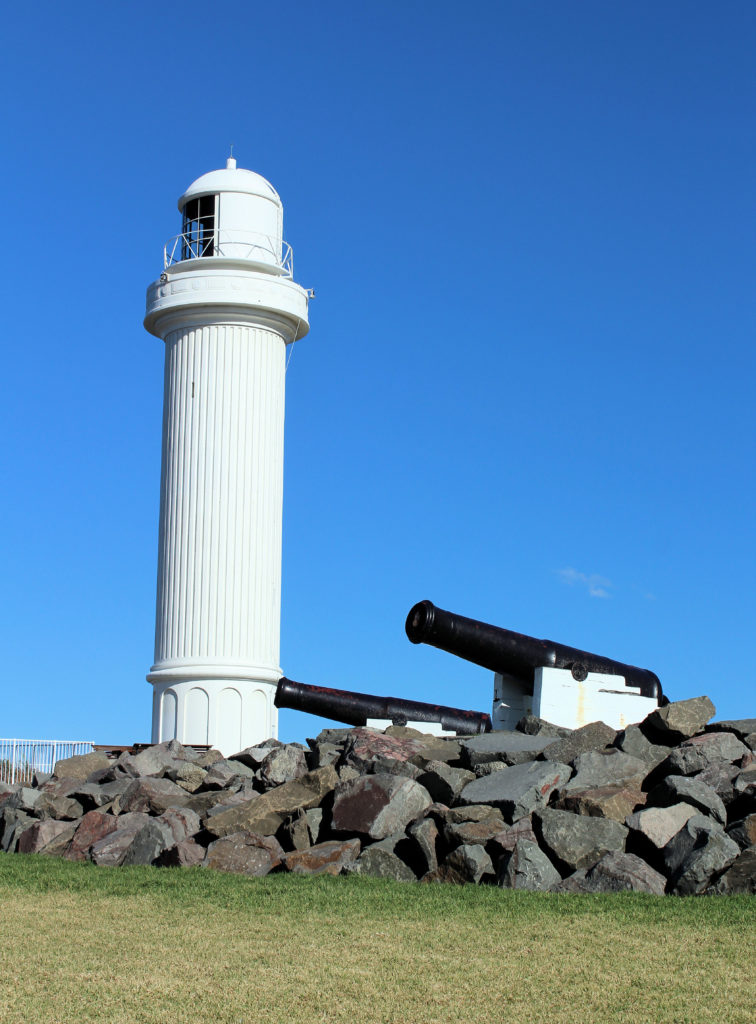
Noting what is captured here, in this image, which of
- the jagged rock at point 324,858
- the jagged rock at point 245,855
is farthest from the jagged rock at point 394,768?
the jagged rock at point 245,855

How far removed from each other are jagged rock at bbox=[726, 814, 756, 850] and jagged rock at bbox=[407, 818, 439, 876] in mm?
2332

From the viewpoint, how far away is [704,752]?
1223 cm

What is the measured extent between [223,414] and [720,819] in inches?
530

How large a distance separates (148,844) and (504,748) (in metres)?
3.54

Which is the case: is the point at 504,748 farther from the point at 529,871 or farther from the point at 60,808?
the point at 60,808

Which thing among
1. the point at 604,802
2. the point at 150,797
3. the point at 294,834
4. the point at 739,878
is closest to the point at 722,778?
the point at 604,802

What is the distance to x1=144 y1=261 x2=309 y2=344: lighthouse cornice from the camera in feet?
74.0

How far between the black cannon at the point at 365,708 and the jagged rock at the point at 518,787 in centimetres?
977

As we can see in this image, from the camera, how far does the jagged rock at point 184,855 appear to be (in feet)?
37.9

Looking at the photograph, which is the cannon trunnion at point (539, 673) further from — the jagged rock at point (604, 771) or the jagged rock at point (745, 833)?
the jagged rock at point (745, 833)

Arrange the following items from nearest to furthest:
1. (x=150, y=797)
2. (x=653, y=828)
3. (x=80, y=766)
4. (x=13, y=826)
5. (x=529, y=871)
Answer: (x=529, y=871), (x=653, y=828), (x=150, y=797), (x=13, y=826), (x=80, y=766)

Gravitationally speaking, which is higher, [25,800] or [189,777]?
[189,777]

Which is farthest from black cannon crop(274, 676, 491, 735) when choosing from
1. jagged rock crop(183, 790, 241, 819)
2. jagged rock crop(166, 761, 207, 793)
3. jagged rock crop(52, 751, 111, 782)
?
jagged rock crop(183, 790, 241, 819)

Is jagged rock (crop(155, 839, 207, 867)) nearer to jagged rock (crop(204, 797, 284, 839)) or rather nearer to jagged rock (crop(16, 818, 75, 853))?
jagged rock (crop(204, 797, 284, 839))
